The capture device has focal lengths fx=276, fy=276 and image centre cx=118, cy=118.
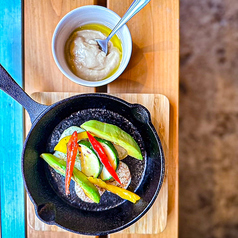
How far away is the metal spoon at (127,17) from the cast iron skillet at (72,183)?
0.48 feet

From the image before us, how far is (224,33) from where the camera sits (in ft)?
4.23

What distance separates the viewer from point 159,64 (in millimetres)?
Result: 832

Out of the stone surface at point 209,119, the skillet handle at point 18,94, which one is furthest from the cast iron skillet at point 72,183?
the stone surface at point 209,119

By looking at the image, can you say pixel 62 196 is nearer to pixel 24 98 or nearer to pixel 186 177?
pixel 24 98

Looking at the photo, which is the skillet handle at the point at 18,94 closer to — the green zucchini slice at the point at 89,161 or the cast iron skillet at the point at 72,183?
the cast iron skillet at the point at 72,183

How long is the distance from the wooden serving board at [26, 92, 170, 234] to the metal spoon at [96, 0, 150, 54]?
153 mm

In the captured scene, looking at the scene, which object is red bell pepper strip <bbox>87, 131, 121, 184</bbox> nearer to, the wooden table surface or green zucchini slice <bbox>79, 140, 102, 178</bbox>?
green zucchini slice <bbox>79, 140, 102, 178</bbox>

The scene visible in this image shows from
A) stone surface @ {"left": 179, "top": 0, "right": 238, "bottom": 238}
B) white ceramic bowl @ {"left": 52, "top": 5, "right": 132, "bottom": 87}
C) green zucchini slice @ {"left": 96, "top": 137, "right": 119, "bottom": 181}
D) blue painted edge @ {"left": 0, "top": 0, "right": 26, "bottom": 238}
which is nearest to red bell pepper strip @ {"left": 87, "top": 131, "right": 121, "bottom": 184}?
green zucchini slice @ {"left": 96, "top": 137, "right": 119, "bottom": 181}

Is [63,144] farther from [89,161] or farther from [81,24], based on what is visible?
[81,24]

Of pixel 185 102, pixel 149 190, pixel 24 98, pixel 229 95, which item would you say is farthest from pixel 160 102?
pixel 229 95

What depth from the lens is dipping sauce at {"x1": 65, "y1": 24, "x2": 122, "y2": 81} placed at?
0.75 meters

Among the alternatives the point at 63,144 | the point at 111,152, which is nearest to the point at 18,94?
the point at 63,144

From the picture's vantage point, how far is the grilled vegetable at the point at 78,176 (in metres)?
0.73

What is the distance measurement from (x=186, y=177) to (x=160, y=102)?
1.94ft
